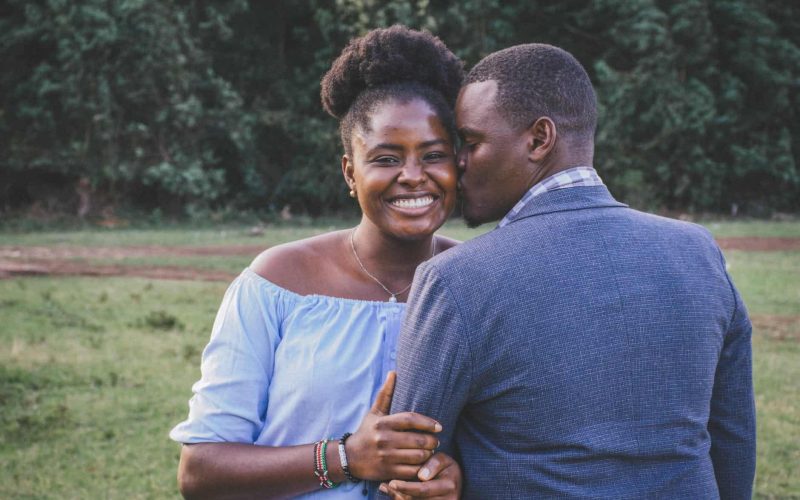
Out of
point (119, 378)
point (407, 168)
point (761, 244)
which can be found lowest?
point (761, 244)

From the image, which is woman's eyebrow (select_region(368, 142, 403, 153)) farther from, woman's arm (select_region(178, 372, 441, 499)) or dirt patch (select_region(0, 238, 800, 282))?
dirt patch (select_region(0, 238, 800, 282))

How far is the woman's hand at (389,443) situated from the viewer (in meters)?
1.98

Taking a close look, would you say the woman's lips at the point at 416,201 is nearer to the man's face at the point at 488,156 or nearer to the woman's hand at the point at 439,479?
the man's face at the point at 488,156

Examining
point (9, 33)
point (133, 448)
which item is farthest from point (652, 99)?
point (133, 448)

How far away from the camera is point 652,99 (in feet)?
81.2

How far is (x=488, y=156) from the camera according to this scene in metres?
2.23

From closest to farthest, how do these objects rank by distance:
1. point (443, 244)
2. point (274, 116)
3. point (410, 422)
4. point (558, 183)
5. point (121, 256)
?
point (410, 422) < point (558, 183) < point (443, 244) < point (121, 256) < point (274, 116)

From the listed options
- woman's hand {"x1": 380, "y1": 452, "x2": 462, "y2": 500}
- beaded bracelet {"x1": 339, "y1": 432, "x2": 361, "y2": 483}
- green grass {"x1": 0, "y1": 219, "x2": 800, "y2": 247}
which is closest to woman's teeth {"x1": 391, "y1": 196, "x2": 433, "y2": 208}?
beaded bracelet {"x1": 339, "y1": 432, "x2": 361, "y2": 483}

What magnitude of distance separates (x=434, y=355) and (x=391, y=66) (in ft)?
3.64

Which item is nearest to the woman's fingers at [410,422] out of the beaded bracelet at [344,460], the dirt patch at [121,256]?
the beaded bracelet at [344,460]

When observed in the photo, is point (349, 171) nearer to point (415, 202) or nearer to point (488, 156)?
point (415, 202)

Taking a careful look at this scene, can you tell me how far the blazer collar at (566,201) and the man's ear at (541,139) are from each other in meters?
0.12

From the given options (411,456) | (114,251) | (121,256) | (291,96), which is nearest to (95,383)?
(411,456)

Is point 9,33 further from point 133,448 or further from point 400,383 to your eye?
point 400,383
